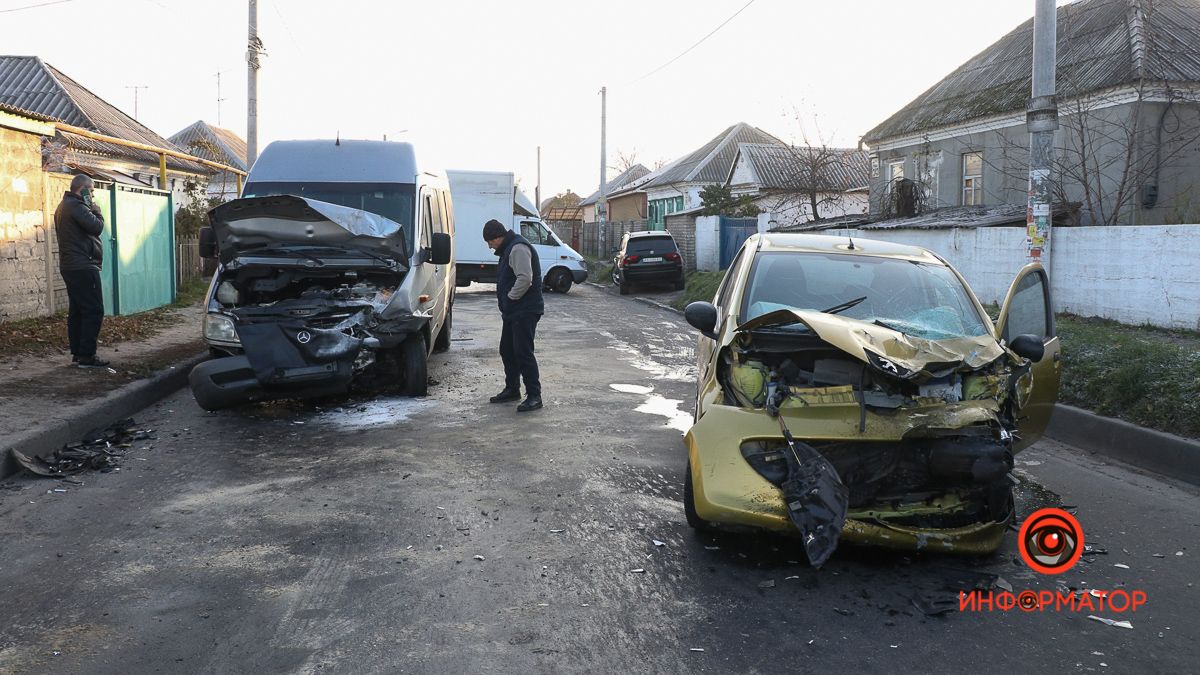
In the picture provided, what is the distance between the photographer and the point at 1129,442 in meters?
7.36

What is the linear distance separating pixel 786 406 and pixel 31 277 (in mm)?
11821

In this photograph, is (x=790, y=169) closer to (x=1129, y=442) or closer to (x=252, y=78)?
(x=252, y=78)

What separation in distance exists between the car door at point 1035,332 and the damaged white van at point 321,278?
198 inches

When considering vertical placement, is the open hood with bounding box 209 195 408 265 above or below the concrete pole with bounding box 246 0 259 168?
below

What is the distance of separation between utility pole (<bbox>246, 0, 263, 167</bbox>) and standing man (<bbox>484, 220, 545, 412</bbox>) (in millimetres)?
13255

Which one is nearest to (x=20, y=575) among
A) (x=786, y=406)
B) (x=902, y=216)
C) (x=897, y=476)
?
(x=786, y=406)

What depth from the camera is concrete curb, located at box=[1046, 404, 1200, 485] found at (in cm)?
673

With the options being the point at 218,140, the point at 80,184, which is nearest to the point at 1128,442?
the point at 80,184

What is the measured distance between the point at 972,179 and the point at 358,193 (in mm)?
20649

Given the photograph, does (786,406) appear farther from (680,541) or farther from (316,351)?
(316,351)

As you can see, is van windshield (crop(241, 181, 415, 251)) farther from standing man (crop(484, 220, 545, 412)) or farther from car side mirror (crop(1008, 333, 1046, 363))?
car side mirror (crop(1008, 333, 1046, 363))

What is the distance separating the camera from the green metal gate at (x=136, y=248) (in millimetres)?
14688

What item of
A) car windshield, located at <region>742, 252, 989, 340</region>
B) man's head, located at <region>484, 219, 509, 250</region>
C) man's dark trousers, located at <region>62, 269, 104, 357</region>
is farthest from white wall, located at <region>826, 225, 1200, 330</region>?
man's dark trousers, located at <region>62, 269, 104, 357</region>

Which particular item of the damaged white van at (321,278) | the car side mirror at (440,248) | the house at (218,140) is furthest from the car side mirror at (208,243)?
the house at (218,140)
